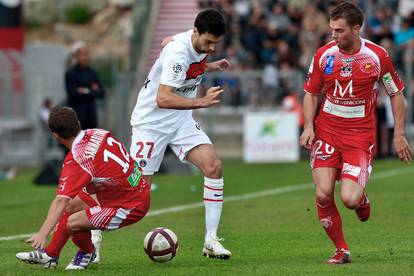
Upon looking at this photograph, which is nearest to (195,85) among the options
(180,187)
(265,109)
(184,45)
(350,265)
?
(184,45)

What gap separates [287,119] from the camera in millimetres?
26734

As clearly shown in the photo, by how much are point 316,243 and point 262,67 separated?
1870cm

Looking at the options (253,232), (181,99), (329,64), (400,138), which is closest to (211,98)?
(181,99)

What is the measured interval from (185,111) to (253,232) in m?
2.22

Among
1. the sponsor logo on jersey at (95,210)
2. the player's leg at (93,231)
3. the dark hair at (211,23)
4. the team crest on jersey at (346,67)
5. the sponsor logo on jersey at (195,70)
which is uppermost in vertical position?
the dark hair at (211,23)

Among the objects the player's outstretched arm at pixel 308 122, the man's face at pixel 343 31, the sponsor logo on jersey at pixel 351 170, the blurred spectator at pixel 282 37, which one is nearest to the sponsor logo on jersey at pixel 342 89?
the player's outstretched arm at pixel 308 122

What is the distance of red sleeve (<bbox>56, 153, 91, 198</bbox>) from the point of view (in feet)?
32.1

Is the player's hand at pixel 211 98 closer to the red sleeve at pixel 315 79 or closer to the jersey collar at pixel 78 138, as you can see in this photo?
the red sleeve at pixel 315 79

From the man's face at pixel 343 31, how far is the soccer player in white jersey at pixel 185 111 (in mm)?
1095

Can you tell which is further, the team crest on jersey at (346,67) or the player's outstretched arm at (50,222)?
the team crest on jersey at (346,67)

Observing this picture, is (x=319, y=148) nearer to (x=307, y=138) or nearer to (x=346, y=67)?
(x=307, y=138)

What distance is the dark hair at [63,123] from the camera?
32.5 feet

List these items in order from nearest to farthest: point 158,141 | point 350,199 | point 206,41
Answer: point 350,199, point 206,41, point 158,141

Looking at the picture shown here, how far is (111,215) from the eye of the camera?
10.4 metres
